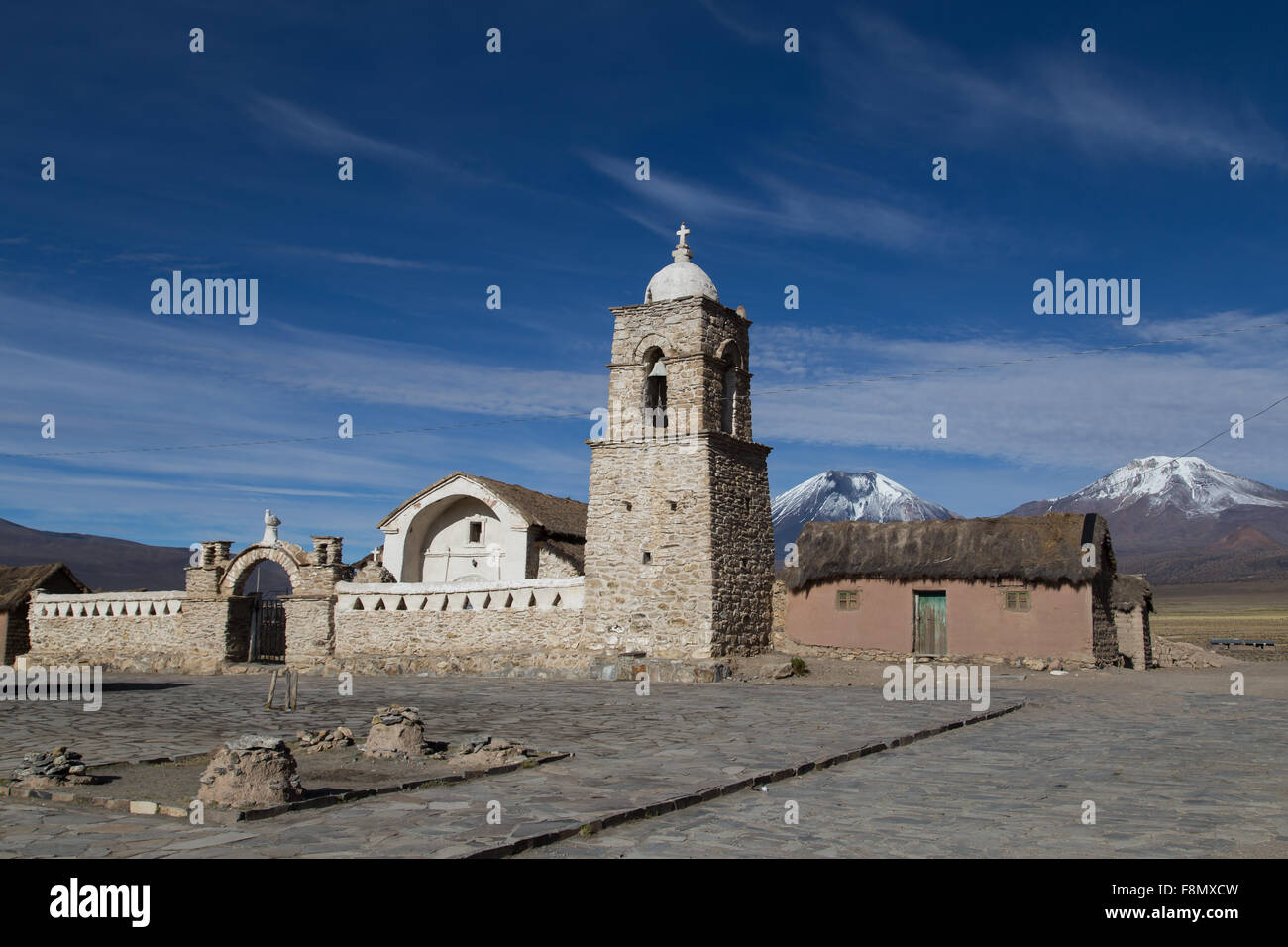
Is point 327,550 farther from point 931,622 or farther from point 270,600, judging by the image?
point 931,622

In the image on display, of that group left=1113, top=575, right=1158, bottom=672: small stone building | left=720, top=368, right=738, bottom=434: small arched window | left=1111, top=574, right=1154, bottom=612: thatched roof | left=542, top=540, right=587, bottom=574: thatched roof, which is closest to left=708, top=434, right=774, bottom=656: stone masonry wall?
left=720, top=368, right=738, bottom=434: small arched window

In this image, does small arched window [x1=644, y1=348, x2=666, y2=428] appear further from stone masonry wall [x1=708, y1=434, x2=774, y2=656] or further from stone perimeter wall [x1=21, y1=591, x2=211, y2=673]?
stone perimeter wall [x1=21, y1=591, x2=211, y2=673]

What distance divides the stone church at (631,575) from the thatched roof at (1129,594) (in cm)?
853

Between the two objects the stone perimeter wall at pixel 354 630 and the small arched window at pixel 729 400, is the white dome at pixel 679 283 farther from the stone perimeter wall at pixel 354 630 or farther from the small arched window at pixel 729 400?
the stone perimeter wall at pixel 354 630

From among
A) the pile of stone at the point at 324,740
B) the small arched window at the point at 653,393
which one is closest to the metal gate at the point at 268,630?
the small arched window at the point at 653,393

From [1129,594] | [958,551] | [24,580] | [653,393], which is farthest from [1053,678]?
[24,580]

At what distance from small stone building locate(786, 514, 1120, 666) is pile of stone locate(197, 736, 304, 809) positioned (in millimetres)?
18854

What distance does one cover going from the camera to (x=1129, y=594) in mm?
24703

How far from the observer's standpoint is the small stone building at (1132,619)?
2458 centimetres

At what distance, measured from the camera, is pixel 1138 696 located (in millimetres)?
16531

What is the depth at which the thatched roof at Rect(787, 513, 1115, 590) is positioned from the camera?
22.8 meters

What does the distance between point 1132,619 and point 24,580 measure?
31.1 meters

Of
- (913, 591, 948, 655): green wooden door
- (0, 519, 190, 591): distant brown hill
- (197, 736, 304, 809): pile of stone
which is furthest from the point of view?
(0, 519, 190, 591): distant brown hill
